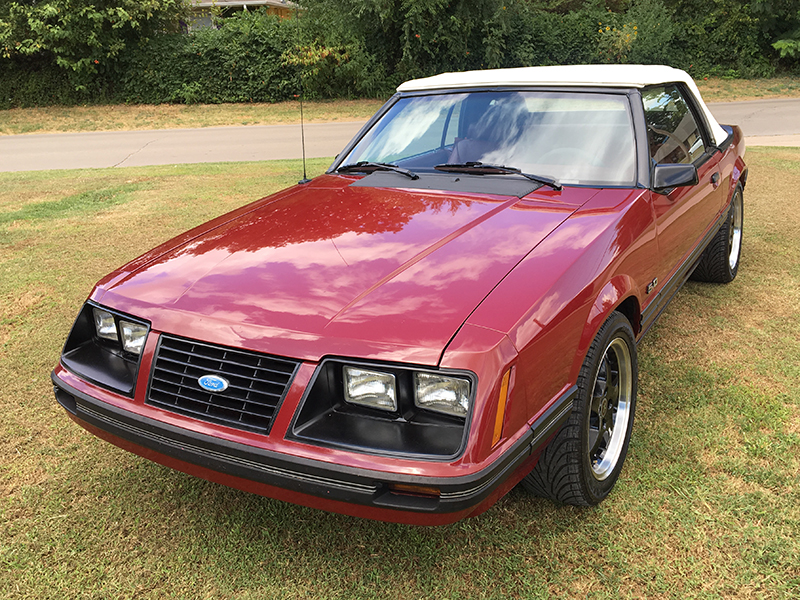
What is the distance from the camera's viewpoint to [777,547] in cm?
229

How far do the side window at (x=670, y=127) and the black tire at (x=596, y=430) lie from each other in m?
1.12

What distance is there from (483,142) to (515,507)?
1.80 metres

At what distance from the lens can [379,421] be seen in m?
1.92

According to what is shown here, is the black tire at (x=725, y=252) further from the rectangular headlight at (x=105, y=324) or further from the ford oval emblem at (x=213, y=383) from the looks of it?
the rectangular headlight at (x=105, y=324)

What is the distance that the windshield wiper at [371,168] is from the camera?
128 inches

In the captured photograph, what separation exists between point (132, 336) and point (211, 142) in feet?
46.5

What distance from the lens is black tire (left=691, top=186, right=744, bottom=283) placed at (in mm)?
4637

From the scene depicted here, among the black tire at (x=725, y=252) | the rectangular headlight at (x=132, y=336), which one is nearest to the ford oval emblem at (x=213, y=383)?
the rectangular headlight at (x=132, y=336)

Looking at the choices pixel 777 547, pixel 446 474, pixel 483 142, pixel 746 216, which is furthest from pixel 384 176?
pixel 746 216

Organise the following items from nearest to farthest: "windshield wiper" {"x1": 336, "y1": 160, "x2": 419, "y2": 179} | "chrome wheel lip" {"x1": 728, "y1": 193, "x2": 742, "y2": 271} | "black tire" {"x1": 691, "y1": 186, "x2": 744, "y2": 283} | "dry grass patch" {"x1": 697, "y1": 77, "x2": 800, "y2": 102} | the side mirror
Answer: the side mirror
"windshield wiper" {"x1": 336, "y1": 160, "x2": 419, "y2": 179}
"black tire" {"x1": 691, "y1": 186, "x2": 744, "y2": 283}
"chrome wheel lip" {"x1": 728, "y1": 193, "x2": 742, "y2": 271}
"dry grass patch" {"x1": 697, "y1": 77, "x2": 800, "y2": 102}

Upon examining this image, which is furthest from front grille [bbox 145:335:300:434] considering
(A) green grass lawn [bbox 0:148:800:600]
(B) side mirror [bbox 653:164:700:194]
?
(B) side mirror [bbox 653:164:700:194]

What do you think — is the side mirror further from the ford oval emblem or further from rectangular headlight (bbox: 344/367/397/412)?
the ford oval emblem

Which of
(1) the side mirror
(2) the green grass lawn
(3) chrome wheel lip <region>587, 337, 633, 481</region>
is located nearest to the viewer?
(2) the green grass lawn

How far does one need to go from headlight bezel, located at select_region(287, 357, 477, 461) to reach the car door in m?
1.68
